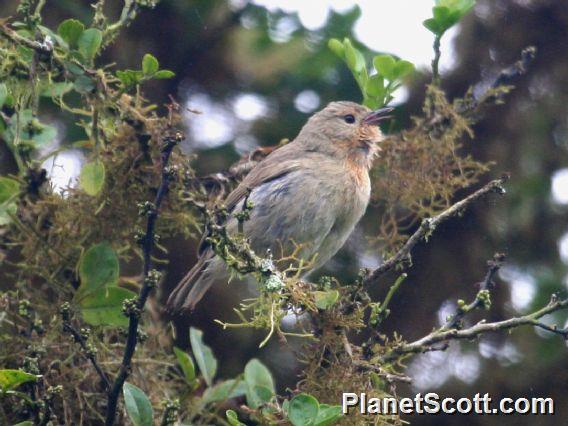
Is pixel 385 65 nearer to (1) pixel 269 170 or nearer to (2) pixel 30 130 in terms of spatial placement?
(1) pixel 269 170

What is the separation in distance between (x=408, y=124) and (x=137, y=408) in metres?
2.59

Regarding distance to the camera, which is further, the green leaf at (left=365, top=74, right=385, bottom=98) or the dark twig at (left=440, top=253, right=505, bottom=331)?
the green leaf at (left=365, top=74, right=385, bottom=98)

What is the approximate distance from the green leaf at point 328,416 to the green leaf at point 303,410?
24 millimetres

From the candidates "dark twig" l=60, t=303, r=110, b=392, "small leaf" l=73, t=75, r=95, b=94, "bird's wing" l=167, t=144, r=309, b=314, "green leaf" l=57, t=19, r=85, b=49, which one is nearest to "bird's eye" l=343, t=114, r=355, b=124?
"bird's wing" l=167, t=144, r=309, b=314

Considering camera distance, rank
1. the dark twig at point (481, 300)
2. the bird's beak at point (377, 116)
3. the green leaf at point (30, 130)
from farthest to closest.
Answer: the bird's beak at point (377, 116) < the green leaf at point (30, 130) < the dark twig at point (481, 300)

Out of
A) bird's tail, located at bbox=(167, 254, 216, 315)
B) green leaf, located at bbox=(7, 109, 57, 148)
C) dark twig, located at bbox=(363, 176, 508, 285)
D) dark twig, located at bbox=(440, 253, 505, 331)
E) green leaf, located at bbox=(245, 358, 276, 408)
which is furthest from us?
bird's tail, located at bbox=(167, 254, 216, 315)

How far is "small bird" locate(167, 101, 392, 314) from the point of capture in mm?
4655

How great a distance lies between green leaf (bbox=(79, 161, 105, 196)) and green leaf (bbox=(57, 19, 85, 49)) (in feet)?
1.52

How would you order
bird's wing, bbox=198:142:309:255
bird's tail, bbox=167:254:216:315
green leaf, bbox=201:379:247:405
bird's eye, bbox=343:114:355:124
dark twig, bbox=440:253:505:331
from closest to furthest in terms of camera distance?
dark twig, bbox=440:253:505:331, green leaf, bbox=201:379:247:405, bird's tail, bbox=167:254:216:315, bird's wing, bbox=198:142:309:255, bird's eye, bbox=343:114:355:124

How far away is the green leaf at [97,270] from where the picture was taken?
350 centimetres

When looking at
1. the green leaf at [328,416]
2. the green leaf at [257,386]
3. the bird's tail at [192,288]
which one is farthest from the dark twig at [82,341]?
the bird's tail at [192,288]

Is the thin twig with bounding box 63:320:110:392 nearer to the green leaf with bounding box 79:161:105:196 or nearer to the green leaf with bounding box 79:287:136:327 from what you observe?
the green leaf with bounding box 79:287:136:327

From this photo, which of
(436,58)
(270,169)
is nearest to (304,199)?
(270,169)

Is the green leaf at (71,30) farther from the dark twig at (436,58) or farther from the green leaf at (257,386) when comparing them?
the dark twig at (436,58)
